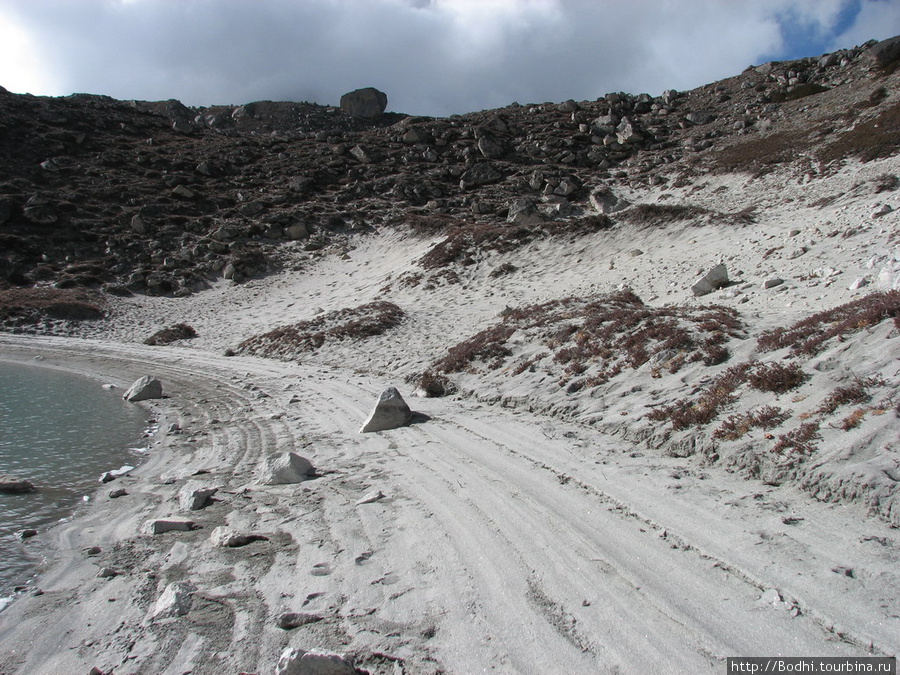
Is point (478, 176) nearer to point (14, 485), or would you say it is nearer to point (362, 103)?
point (14, 485)

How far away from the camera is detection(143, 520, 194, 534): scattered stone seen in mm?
6223

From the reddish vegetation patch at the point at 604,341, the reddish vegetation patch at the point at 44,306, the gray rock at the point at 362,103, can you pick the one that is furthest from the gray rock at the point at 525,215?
the gray rock at the point at 362,103

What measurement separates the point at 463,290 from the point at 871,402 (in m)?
21.9

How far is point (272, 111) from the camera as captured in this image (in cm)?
10431

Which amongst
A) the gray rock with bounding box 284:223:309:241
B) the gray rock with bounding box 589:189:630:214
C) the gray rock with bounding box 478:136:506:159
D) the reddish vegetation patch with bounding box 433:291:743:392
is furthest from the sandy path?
the gray rock with bounding box 478:136:506:159

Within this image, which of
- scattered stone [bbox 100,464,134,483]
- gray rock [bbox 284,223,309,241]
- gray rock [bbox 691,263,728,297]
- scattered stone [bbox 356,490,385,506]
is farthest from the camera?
gray rock [bbox 284,223,309,241]

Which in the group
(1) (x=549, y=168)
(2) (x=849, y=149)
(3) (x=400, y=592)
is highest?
(1) (x=549, y=168)

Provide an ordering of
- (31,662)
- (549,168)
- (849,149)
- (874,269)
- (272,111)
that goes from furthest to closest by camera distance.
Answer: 1. (272,111)
2. (549,168)
3. (849,149)
4. (874,269)
5. (31,662)

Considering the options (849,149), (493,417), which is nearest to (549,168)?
(849,149)

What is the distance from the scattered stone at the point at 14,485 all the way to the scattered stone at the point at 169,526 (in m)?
3.72

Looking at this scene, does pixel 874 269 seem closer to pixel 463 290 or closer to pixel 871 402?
pixel 871 402

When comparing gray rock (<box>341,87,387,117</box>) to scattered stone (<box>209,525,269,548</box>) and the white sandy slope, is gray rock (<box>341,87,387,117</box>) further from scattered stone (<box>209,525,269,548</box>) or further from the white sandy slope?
scattered stone (<box>209,525,269,548</box>)

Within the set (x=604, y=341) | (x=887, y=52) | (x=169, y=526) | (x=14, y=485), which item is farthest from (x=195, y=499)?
(x=887, y=52)

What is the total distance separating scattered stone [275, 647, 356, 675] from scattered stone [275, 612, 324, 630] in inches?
30.7
